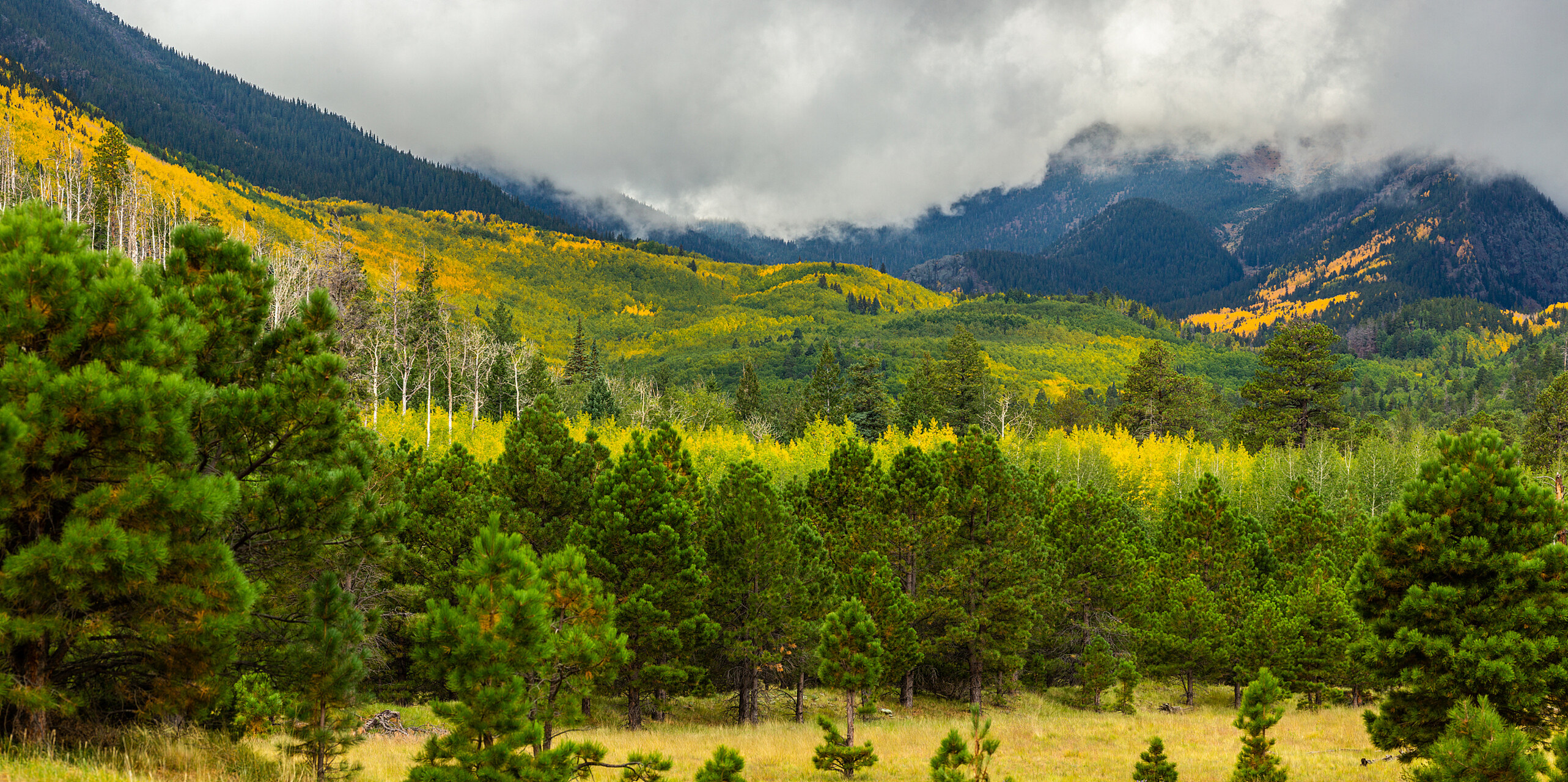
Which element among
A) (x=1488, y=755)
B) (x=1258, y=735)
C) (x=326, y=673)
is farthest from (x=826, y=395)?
(x=326, y=673)

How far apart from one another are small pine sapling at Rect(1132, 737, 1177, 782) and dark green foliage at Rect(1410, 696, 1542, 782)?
217 inches

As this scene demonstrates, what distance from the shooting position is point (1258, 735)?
16.0 meters

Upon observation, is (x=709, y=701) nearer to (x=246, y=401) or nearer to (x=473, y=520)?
(x=473, y=520)

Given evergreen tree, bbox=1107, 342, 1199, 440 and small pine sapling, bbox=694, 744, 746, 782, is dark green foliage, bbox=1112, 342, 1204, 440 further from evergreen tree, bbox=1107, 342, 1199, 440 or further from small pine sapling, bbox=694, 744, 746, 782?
small pine sapling, bbox=694, 744, 746, 782

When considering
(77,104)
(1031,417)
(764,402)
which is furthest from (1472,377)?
(77,104)

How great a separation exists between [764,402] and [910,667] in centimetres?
7986

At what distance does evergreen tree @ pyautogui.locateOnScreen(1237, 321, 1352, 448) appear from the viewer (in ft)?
228

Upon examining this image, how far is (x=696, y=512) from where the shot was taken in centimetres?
2580

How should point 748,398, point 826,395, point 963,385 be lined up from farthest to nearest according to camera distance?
point 748,398
point 826,395
point 963,385

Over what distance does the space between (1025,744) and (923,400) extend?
5671cm

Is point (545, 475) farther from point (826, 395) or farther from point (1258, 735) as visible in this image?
point (826, 395)

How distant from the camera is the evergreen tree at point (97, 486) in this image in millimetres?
7066

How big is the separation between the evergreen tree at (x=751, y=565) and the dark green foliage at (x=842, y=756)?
21.2ft

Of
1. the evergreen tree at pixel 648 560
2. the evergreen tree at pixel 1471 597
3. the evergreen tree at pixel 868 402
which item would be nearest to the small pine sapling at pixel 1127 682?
the evergreen tree at pixel 1471 597
